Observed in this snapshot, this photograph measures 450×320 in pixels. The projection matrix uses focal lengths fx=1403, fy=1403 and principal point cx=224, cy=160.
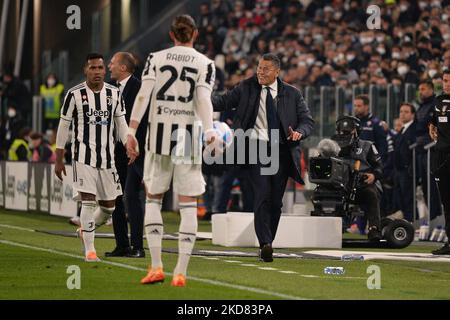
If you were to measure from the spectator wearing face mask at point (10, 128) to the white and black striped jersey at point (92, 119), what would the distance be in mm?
16992

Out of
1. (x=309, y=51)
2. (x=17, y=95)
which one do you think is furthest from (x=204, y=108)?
(x=17, y=95)

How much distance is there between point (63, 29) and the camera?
36.2 meters

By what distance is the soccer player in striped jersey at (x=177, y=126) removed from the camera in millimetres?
11523

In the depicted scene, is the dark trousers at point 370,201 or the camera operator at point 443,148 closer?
the camera operator at point 443,148

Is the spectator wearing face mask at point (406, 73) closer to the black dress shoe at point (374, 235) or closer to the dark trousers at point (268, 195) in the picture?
the black dress shoe at point (374, 235)

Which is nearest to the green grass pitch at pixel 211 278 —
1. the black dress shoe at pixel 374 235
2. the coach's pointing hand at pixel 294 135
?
the coach's pointing hand at pixel 294 135

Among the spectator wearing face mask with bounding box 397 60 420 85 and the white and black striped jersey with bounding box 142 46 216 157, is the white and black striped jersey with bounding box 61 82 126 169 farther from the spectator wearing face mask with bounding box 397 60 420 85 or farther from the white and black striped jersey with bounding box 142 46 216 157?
the spectator wearing face mask with bounding box 397 60 420 85

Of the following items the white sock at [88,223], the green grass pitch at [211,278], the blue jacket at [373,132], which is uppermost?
the blue jacket at [373,132]

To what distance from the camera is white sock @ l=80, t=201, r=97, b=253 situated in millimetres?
14094

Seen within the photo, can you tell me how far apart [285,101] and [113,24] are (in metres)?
19.8

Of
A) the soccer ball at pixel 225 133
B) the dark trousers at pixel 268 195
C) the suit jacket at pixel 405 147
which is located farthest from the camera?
the suit jacket at pixel 405 147

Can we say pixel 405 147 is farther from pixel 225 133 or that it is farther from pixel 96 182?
pixel 96 182
